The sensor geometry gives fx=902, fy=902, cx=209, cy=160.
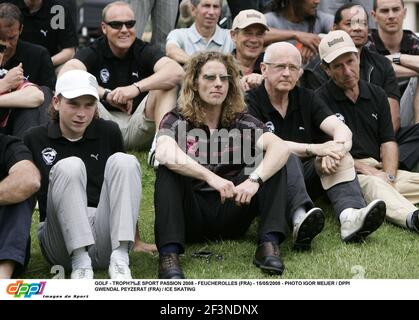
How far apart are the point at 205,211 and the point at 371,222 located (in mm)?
1275

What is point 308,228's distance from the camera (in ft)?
22.3

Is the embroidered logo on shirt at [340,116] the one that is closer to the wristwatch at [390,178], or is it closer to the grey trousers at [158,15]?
the wristwatch at [390,178]

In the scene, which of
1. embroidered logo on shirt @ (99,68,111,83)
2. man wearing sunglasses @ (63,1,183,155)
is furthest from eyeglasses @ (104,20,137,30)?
embroidered logo on shirt @ (99,68,111,83)

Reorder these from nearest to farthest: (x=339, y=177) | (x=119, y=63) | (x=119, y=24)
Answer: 1. (x=339, y=177)
2. (x=119, y=24)
3. (x=119, y=63)

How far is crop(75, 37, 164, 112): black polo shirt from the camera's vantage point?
30.5ft

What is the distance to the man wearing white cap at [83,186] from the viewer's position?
239 inches

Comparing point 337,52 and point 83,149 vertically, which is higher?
point 337,52

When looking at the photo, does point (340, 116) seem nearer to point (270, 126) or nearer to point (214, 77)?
point (270, 126)

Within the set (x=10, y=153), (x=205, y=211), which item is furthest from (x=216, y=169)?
(x=10, y=153)

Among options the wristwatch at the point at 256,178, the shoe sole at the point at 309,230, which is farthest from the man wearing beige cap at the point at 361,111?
the wristwatch at the point at 256,178

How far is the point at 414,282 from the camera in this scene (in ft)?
20.2

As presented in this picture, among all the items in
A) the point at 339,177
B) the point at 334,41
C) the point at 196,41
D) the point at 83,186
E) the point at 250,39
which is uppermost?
the point at 334,41

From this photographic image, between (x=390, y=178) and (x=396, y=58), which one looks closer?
(x=390, y=178)

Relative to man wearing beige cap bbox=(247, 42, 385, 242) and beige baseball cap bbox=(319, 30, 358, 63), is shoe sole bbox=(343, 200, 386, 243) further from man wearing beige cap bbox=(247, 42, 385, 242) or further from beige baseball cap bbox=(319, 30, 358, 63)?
beige baseball cap bbox=(319, 30, 358, 63)
